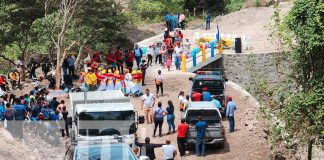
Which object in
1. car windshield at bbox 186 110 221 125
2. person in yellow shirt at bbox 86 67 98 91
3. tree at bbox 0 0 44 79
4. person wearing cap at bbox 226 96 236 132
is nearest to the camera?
car windshield at bbox 186 110 221 125

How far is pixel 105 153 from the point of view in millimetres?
17625

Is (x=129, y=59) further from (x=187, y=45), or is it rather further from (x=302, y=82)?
(x=302, y=82)

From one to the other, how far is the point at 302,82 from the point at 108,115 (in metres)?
6.98

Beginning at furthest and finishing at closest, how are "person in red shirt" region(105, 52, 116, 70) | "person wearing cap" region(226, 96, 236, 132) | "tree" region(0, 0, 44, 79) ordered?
1. "tree" region(0, 0, 44, 79)
2. "person in red shirt" region(105, 52, 116, 70)
3. "person wearing cap" region(226, 96, 236, 132)

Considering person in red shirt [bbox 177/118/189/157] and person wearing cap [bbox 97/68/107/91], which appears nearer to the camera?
person in red shirt [bbox 177/118/189/157]

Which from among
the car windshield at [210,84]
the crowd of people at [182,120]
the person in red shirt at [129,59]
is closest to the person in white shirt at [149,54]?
the person in red shirt at [129,59]

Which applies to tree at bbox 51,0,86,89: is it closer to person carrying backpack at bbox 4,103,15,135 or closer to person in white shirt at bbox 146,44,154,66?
person in white shirt at bbox 146,44,154,66

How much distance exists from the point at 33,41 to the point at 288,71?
58.3 feet

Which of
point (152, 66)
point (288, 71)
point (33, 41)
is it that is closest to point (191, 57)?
point (152, 66)

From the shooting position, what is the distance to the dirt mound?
21019mm

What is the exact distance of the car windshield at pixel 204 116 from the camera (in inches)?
979

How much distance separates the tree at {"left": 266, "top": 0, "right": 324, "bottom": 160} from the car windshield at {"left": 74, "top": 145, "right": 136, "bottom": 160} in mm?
7872

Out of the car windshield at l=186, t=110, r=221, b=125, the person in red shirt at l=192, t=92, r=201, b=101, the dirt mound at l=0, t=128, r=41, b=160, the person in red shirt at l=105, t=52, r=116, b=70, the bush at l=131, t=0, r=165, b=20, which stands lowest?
the dirt mound at l=0, t=128, r=41, b=160

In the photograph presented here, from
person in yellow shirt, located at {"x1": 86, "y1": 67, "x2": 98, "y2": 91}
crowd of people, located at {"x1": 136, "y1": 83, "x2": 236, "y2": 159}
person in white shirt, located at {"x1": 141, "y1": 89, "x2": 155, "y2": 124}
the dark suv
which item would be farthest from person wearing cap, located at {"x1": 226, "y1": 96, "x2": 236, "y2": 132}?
person in yellow shirt, located at {"x1": 86, "y1": 67, "x2": 98, "y2": 91}
